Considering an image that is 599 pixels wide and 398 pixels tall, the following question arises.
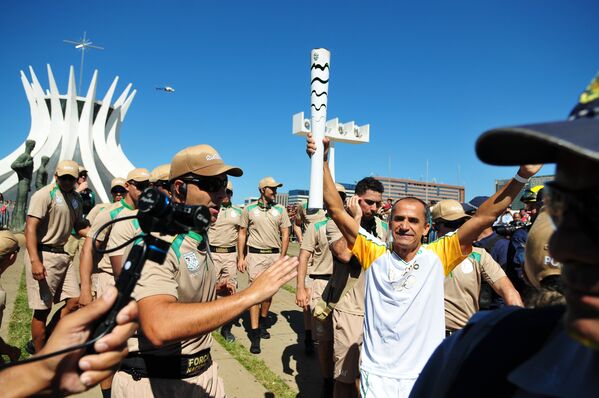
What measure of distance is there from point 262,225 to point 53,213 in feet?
10.5

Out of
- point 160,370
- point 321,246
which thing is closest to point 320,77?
point 321,246

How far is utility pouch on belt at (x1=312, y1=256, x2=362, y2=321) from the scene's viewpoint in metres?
4.06

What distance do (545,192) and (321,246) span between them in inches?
181

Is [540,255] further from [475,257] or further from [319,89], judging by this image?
[319,89]

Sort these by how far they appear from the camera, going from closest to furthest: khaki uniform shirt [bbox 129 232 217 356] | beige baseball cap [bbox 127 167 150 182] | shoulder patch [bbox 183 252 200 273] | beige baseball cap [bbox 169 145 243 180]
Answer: khaki uniform shirt [bbox 129 232 217 356], shoulder patch [bbox 183 252 200 273], beige baseball cap [bbox 169 145 243 180], beige baseball cap [bbox 127 167 150 182]

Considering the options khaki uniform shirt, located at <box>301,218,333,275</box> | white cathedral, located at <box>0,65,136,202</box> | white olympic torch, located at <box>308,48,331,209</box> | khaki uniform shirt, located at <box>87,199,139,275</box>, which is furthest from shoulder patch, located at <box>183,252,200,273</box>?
white cathedral, located at <box>0,65,136,202</box>

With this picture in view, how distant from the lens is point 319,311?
167 inches

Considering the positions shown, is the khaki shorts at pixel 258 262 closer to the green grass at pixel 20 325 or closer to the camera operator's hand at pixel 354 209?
the green grass at pixel 20 325

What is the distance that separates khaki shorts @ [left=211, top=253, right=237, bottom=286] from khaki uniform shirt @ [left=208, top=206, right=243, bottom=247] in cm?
19

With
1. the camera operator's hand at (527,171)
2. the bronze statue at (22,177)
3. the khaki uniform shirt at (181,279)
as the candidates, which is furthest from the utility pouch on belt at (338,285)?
the bronze statue at (22,177)

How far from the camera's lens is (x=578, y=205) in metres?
0.79

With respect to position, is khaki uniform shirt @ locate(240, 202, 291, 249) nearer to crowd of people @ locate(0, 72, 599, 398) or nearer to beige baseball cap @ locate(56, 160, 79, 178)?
crowd of people @ locate(0, 72, 599, 398)

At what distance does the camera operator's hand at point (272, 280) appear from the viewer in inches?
71.3

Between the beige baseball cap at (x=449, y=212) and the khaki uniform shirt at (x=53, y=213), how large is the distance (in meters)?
4.44
